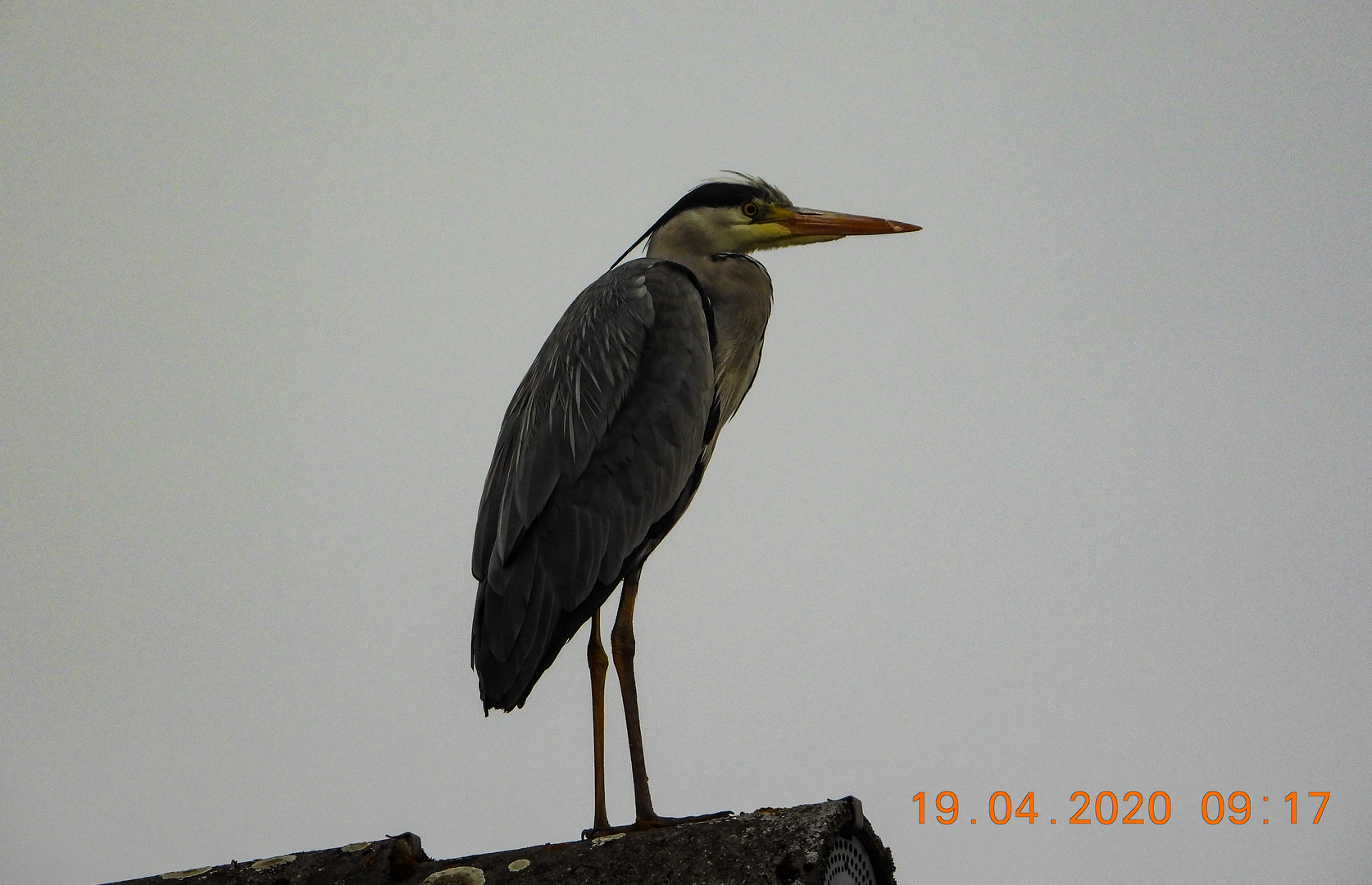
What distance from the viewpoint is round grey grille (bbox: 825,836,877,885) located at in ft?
6.91

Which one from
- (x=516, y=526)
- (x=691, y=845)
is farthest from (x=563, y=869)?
(x=516, y=526)

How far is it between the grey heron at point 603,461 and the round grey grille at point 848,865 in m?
1.05

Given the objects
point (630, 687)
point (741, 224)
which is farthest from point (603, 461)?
point (741, 224)

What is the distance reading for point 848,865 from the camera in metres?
2.22

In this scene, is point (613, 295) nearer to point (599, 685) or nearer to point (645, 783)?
point (599, 685)

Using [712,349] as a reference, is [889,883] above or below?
below

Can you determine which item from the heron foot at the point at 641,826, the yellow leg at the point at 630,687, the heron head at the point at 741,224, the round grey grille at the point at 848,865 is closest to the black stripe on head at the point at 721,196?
the heron head at the point at 741,224

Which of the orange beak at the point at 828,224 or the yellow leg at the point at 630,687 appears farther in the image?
the orange beak at the point at 828,224

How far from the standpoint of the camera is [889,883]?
2.37 metres

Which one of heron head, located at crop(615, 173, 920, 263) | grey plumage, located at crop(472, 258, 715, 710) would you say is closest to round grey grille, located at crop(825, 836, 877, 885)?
grey plumage, located at crop(472, 258, 715, 710)

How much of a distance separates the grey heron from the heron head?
192 millimetres

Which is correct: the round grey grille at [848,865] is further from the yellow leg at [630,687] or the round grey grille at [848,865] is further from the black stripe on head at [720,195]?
the black stripe on head at [720,195]

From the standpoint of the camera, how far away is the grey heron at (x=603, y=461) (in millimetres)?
3555

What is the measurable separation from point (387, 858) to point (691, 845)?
2.74 feet
